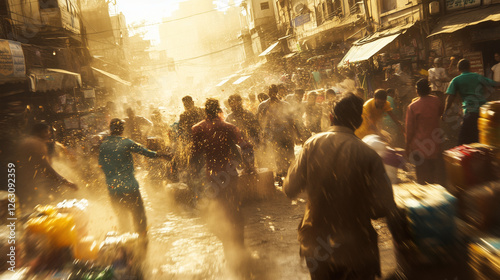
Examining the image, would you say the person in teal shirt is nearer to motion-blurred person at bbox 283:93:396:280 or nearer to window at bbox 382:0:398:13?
motion-blurred person at bbox 283:93:396:280

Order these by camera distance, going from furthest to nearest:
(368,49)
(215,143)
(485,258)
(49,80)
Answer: (368,49) → (49,80) → (215,143) → (485,258)

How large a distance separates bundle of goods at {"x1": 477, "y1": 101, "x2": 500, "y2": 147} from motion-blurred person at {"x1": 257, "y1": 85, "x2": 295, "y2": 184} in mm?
4896

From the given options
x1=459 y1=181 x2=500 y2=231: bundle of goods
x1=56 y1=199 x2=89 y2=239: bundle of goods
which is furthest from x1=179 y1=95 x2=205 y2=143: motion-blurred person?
x1=459 y1=181 x2=500 y2=231: bundle of goods

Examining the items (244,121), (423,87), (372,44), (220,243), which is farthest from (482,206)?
(372,44)

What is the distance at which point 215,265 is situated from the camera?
15.4 feet

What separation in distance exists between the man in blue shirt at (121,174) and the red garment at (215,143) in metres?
0.56

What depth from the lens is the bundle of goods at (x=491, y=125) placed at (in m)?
2.98

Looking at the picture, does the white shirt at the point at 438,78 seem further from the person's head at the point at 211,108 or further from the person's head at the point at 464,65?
the person's head at the point at 211,108

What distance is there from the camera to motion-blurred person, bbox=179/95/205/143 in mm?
7152

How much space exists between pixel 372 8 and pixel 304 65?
9634 mm

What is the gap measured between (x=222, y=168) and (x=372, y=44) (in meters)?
11.9

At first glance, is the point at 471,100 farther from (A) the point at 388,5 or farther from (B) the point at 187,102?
(A) the point at 388,5

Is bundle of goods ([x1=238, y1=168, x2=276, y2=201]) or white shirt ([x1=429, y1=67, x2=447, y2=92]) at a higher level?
white shirt ([x1=429, y1=67, x2=447, y2=92])

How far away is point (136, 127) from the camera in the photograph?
10727mm
